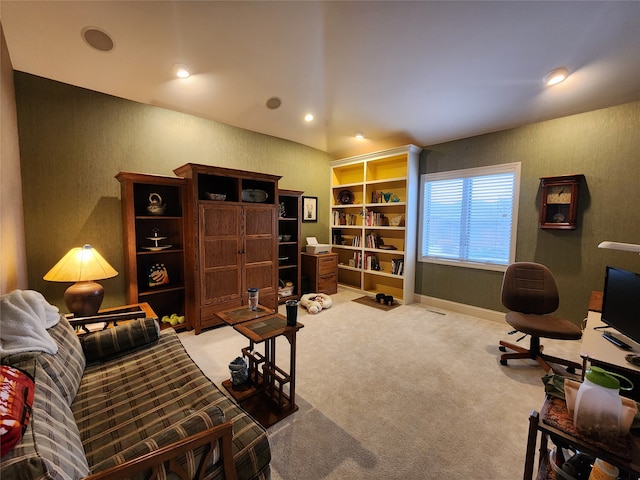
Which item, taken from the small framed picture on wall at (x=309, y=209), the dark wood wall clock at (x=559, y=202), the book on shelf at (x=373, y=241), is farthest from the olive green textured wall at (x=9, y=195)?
the dark wood wall clock at (x=559, y=202)

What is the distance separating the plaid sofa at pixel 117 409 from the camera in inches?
33.1

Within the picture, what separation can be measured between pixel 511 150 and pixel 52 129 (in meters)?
5.07

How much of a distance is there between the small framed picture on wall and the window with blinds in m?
1.87

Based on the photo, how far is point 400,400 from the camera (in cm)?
204

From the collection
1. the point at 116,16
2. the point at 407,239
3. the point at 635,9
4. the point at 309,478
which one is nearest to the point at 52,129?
the point at 116,16

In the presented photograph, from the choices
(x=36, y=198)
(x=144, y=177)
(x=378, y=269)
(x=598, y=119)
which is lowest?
(x=378, y=269)

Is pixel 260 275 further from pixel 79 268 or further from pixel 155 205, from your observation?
pixel 79 268

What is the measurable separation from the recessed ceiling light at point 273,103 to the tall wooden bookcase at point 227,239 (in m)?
0.93

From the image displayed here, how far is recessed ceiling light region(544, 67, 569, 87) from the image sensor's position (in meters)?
2.53

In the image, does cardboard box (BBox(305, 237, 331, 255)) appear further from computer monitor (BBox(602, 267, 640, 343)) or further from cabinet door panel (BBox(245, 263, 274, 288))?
→ computer monitor (BBox(602, 267, 640, 343))

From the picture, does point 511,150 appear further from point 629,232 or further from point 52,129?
point 52,129

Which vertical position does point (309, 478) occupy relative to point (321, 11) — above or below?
below

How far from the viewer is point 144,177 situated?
2826 mm

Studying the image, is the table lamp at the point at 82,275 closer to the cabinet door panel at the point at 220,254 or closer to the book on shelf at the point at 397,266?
the cabinet door panel at the point at 220,254
